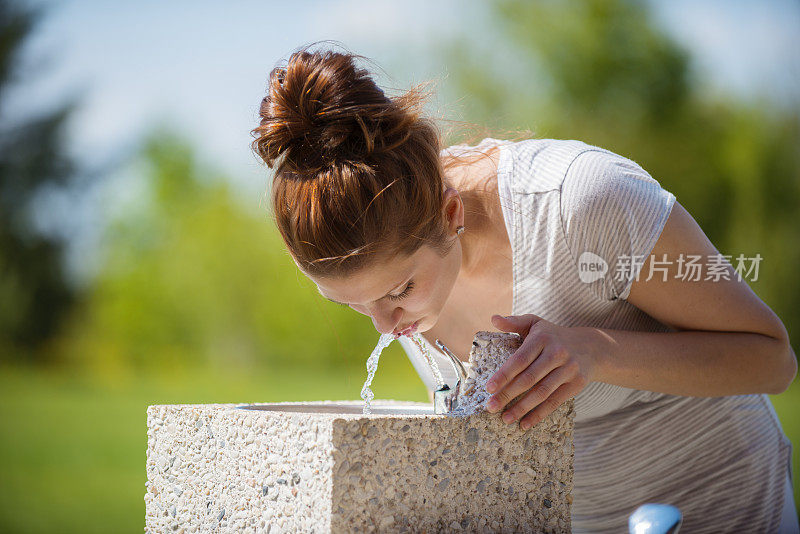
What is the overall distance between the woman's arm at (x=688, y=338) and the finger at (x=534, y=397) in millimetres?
78

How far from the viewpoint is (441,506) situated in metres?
1.12

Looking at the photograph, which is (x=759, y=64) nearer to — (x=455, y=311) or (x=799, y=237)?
(x=799, y=237)

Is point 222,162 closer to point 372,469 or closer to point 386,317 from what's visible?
point 386,317

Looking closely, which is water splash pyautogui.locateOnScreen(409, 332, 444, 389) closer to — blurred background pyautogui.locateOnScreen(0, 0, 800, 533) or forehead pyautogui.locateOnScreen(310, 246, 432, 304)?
forehead pyautogui.locateOnScreen(310, 246, 432, 304)

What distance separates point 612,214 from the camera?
1367mm

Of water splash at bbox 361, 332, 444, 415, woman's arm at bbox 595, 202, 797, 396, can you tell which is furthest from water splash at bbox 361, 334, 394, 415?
woman's arm at bbox 595, 202, 797, 396

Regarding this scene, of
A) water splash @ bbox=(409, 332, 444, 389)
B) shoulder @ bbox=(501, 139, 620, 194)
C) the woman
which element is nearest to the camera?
the woman

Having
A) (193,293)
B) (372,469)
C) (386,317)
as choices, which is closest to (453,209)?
(386,317)

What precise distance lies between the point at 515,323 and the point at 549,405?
0.13 metres

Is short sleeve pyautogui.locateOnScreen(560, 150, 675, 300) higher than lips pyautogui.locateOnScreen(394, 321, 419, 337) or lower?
higher

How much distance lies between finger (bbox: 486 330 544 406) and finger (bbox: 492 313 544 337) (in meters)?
0.05

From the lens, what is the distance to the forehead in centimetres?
139

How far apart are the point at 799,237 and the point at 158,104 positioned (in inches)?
340

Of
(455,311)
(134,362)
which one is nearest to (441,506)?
(455,311)
